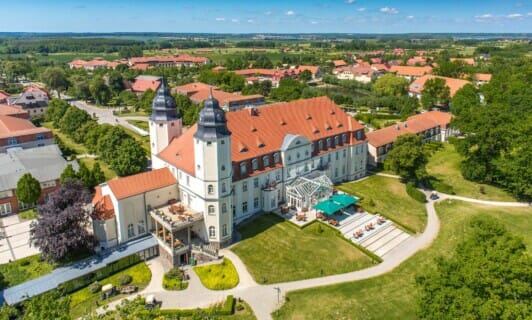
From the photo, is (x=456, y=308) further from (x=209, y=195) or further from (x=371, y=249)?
(x=209, y=195)

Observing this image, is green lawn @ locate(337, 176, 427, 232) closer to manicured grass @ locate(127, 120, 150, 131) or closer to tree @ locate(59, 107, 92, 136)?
manicured grass @ locate(127, 120, 150, 131)

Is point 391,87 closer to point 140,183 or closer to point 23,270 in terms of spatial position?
point 140,183

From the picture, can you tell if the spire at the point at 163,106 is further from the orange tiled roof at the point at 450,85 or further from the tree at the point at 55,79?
Answer: the tree at the point at 55,79

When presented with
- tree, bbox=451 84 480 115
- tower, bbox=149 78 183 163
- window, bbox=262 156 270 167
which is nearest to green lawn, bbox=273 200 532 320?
window, bbox=262 156 270 167

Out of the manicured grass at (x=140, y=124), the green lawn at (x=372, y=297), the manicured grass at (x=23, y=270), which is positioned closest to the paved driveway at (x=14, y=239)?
the manicured grass at (x=23, y=270)

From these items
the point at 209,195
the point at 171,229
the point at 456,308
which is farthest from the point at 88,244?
the point at 456,308

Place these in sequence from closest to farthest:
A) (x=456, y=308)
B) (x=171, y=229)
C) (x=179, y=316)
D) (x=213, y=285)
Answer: (x=456, y=308) → (x=179, y=316) → (x=213, y=285) → (x=171, y=229)
